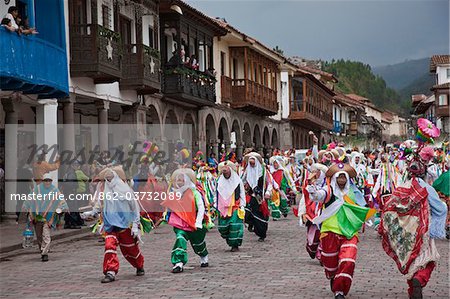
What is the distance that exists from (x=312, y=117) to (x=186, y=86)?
2630 cm

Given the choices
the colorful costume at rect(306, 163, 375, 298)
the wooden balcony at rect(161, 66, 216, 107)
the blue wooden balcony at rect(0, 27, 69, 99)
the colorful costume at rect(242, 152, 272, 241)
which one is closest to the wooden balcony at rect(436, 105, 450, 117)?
the wooden balcony at rect(161, 66, 216, 107)

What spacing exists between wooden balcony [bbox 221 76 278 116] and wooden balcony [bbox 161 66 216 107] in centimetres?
465

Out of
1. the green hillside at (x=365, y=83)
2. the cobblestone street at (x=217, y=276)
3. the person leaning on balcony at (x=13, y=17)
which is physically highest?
the green hillside at (x=365, y=83)

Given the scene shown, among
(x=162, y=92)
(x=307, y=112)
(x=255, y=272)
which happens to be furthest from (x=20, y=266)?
(x=307, y=112)

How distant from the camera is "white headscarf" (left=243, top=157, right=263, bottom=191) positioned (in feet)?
55.0

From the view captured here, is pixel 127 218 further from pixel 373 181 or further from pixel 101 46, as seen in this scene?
pixel 101 46

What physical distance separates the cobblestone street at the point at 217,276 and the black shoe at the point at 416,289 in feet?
2.02

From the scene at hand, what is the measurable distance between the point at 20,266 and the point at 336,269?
6.09 metres

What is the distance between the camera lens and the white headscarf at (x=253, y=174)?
16750 mm

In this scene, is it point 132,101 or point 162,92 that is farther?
point 162,92

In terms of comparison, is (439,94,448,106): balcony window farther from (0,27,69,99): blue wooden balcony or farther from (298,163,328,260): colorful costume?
(298,163,328,260): colorful costume

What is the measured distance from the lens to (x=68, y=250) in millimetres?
15883

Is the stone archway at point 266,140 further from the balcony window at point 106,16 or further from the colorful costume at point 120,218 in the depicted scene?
the colorful costume at point 120,218

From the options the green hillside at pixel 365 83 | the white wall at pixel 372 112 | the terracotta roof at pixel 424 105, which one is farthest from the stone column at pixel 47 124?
the green hillside at pixel 365 83
